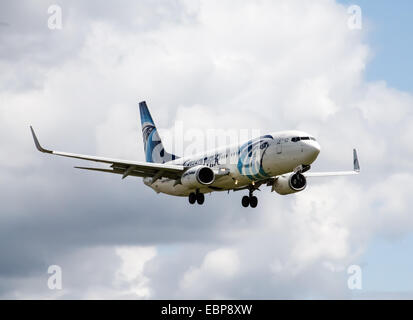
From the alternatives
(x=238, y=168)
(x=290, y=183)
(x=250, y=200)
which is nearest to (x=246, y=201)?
(x=250, y=200)

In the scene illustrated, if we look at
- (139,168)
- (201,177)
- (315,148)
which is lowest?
(201,177)

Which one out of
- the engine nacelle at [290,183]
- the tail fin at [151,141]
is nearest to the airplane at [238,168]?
the engine nacelle at [290,183]

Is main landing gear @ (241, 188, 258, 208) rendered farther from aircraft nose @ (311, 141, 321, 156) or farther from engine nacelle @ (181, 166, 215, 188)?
aircraft nose @ (311, 141, 321, 156)

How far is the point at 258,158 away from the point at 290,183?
5.89m

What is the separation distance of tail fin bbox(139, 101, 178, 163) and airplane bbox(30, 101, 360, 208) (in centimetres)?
750

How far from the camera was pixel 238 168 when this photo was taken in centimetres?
6725

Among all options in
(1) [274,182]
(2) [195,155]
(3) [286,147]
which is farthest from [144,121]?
(3) [286,147]

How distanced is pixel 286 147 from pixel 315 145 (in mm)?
2102

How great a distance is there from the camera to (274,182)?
71625mm

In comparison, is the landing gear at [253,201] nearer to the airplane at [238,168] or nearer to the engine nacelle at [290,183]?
the airplane at [238,168]

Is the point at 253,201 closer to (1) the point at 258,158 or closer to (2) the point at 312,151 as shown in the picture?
(1) the point at 258,158
